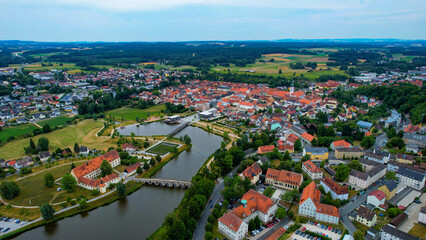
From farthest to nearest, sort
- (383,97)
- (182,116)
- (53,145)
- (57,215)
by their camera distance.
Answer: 1. (383,97)
2. (182,116)
3. (53,145)
4. (57,215)

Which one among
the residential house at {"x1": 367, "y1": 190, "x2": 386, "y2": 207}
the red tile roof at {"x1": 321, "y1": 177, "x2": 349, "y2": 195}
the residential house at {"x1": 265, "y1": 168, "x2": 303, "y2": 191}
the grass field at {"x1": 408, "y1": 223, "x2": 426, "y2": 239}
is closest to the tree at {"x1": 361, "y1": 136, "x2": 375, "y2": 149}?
the residential house at {"x1": 367, "y1": 190, "x2": 386, "y2": 207}

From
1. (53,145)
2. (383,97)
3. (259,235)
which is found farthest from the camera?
(383,97)

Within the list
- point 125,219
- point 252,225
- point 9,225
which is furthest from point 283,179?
point 9,225

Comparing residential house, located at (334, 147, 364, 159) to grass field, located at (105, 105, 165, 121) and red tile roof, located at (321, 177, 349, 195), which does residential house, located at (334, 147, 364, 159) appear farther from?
grass field, located at (105, 105, 165, 121)

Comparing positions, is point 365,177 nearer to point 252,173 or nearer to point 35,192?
point 252,173

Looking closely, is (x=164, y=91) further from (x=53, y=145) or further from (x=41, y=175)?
(x=41, y=175)

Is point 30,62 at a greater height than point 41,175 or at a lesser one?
greater

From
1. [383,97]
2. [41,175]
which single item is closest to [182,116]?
[41,175]

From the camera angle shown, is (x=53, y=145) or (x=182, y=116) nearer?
(x=53, y=145)
